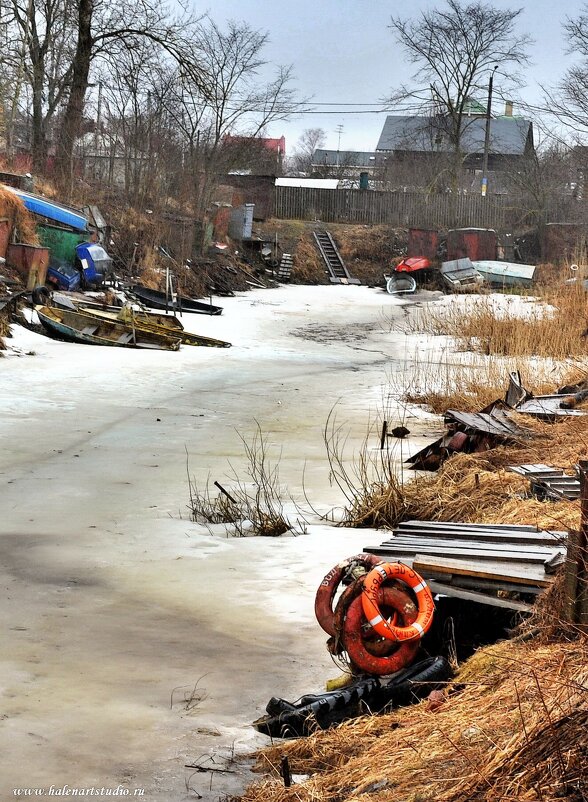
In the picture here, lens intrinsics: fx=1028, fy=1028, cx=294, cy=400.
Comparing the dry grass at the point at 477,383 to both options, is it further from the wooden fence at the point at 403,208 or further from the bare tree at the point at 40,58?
the wooden fence at the point at 403,208

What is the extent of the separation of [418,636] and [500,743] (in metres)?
1.52

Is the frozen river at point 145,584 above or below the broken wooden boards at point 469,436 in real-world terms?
below

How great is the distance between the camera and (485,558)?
5.28 m

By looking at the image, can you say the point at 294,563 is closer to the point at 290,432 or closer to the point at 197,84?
the point at 290,432

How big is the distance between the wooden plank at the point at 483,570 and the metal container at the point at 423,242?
111 ft

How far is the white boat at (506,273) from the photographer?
34.3 m

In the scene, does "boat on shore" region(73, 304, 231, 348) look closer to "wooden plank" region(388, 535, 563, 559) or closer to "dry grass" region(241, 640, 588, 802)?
"wooden plank" region(388, 535, 563, 559)

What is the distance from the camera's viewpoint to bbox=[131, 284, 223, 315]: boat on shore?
24375 millimetres

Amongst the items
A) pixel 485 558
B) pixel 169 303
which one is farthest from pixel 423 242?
pixel 485 558

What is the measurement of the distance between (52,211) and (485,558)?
2008 centimetres

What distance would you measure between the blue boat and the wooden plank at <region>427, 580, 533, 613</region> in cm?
1971

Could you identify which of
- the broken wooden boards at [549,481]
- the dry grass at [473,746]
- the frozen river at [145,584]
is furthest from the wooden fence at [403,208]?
the dry grass at [473,746]

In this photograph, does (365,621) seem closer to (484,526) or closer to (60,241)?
(484,526)

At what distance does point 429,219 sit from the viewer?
4372 centimetres
